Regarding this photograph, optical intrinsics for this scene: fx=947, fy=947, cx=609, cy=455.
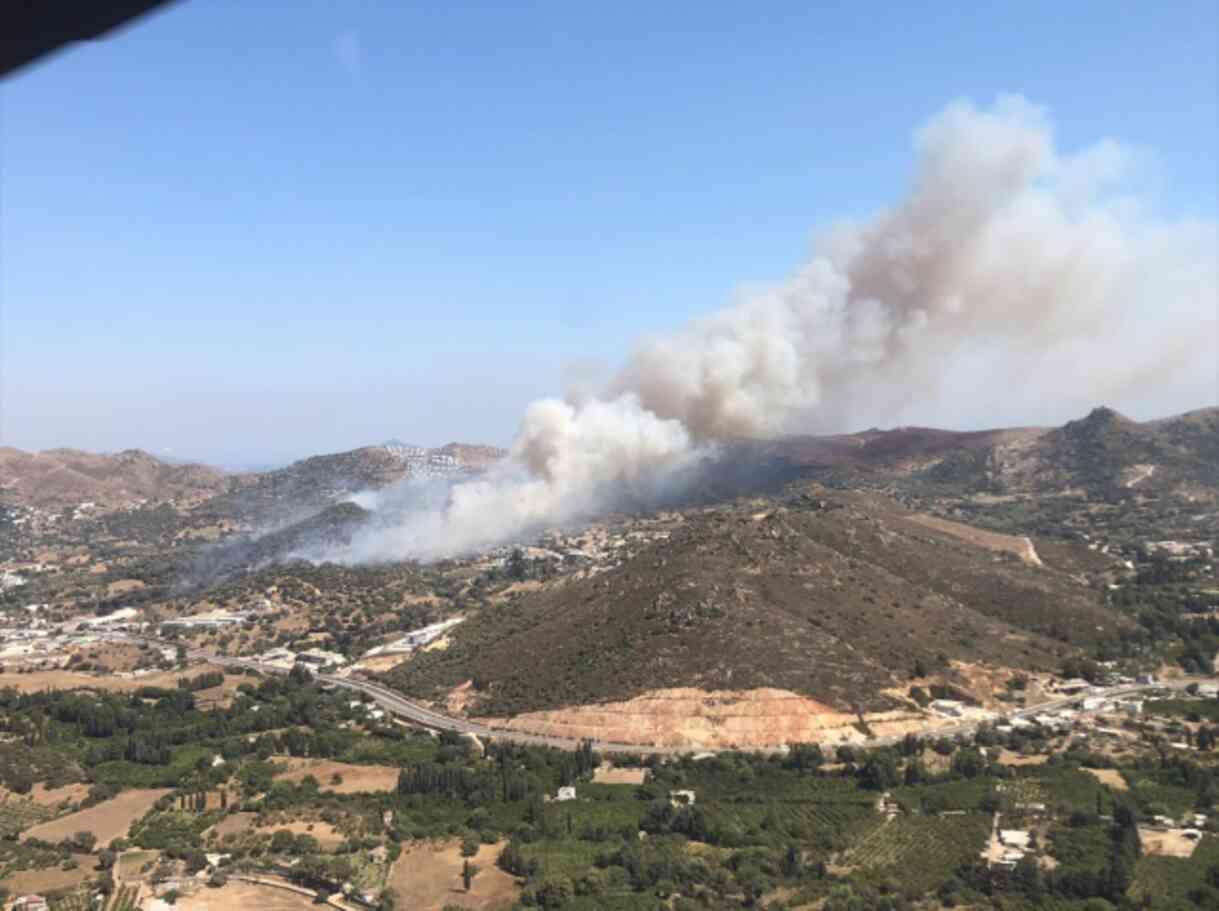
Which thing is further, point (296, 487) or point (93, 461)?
point (93, 461)

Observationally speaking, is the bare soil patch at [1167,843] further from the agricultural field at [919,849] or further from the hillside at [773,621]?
Result: the hillside at [773,621]

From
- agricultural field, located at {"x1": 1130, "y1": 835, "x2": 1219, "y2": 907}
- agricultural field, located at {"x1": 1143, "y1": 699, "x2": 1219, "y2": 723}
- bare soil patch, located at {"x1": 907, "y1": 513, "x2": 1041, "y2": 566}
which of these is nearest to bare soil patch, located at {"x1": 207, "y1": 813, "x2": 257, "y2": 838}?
agricultural field, located at {"x1": 1130, "y1": 835, "x2": 1219, "y2": 907}

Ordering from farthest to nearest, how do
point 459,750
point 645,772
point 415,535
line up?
point 415,535
point 459,750
point 645,772

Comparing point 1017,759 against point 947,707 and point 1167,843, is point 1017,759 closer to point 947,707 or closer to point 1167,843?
point 947,707

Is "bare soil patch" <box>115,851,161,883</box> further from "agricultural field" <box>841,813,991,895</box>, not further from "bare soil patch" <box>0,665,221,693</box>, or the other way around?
"bare soil patch" <box>0,665,221,693</box>

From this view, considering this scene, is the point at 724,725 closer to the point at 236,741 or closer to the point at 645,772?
the point at 645,772

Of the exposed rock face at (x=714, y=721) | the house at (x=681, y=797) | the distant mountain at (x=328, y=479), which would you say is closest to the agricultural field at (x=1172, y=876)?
the exposed rock face at (x=714, y=721)

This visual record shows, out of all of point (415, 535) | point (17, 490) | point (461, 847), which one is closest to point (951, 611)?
point (461, 847)

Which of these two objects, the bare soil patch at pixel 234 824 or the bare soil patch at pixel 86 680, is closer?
the bare soil patch at pixel 234 824
